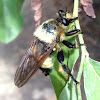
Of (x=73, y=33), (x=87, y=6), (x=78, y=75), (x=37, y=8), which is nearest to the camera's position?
(x=78, y=75)

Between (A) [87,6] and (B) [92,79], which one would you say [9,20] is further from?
(B) [92,79]

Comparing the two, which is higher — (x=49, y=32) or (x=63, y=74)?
(x=49, y=32)

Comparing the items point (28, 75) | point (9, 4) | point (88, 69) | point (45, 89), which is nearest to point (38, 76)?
point (45, 89)

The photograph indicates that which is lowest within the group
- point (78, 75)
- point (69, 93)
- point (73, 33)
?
point (69, 93)

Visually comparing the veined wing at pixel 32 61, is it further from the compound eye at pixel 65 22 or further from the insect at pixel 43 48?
the compound eye at pixel 65 22

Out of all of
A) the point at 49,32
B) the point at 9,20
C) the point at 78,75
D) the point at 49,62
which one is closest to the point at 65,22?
the point at 49,32
